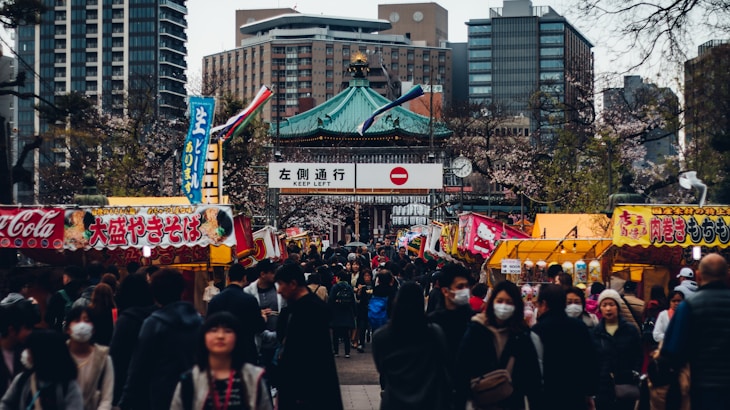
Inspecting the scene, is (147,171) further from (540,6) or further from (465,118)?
(540,6)

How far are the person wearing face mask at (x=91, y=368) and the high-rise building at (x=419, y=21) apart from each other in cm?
15571

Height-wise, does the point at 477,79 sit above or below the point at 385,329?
above

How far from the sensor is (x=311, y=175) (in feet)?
120

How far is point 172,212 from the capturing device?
18.8m

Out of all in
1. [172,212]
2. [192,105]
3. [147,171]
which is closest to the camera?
[172,212]

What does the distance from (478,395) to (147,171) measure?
40.4 meters

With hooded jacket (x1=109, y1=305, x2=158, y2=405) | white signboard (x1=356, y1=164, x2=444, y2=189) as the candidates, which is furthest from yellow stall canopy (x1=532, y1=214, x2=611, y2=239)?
hooded jacket (x1=109, y1=305, x2=158, y2=405)

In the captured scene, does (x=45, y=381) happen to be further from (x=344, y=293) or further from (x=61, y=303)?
(x=344, y=293)

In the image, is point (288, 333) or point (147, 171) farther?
point (147, 171)

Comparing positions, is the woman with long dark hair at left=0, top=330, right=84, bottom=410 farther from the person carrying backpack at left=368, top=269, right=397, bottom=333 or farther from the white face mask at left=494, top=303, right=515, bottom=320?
the person carrying backpack at left=368, top=269, right=397, bottom=333

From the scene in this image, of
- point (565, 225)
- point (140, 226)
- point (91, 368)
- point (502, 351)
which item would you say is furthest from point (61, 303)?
point (565, 225)

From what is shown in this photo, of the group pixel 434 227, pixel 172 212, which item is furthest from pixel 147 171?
pixel 172 212

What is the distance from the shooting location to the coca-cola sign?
18.5m

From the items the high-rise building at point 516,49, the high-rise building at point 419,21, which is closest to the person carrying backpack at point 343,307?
the high-rise building at point 516,49
